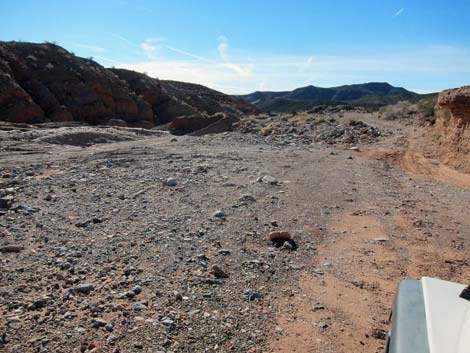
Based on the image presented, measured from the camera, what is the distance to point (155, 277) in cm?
432

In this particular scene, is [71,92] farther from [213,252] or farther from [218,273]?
[218,273]

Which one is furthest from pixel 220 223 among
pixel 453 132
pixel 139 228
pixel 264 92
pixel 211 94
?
pixel 264 92

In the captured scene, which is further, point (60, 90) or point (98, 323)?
point (60, 90)

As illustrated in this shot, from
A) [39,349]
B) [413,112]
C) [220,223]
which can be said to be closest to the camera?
[39,349]

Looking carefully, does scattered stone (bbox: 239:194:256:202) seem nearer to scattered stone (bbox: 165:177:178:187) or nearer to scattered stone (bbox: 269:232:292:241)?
scattered stone (bbox: 165:177:178:187)

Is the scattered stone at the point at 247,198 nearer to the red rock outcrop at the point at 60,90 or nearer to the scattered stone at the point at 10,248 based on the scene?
the scattered stone at the point at 10,248

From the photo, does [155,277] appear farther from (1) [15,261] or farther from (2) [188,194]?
(2) [188,194]

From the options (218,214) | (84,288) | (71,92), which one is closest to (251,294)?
(84,288)

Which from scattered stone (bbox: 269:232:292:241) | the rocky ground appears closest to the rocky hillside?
the rocky ground

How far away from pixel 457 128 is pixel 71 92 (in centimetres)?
2811

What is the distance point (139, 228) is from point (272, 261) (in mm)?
1905

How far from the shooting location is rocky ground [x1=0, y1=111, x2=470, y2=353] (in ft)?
11.4

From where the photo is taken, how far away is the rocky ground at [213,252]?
3486 millimetres

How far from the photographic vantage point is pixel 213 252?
16.6 feet
